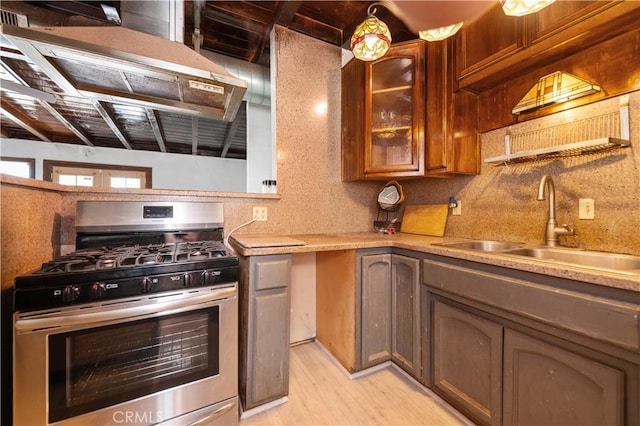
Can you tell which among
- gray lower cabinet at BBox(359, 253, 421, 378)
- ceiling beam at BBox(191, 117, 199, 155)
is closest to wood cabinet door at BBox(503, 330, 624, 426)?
gray lower cabinet at BBox(359, 253, 421, 378)

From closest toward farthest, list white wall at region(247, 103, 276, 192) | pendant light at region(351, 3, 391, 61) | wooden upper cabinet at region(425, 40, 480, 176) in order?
pendant light at region(351, 3, 391, 61) → wooden upper cabinet at region(425, 40, 480, 176) → white wall at region(247, 103, 276, 192)

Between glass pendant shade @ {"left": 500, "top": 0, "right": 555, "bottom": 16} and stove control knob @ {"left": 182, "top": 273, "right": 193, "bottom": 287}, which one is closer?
glass pendant shade @ {"left": 500, "top": 0, "right": 555, "bottom": 16}

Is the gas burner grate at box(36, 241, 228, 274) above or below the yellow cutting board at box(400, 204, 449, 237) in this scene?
below

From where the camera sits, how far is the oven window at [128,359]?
95 cm

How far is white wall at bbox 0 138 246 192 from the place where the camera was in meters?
4.54

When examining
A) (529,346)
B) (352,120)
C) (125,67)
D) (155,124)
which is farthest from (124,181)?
(529,346)

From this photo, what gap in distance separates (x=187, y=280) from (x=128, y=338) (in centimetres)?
31

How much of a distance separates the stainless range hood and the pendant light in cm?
69

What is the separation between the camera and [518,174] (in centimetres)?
157

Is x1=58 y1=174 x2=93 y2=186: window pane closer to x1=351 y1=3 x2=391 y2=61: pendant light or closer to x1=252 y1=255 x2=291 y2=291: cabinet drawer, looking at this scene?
x1=252 y1=255 x2=291 y2=291: cabinet drawer

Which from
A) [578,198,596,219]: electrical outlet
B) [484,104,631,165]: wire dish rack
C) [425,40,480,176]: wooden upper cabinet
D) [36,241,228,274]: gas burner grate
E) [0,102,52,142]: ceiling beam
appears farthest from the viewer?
[0,102,52,142]: ceiling beam

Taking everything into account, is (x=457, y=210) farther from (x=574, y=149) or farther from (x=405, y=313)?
(x=405, y=313)

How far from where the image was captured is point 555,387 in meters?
0.93

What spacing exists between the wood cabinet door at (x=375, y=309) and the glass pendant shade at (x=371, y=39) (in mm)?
1185
